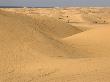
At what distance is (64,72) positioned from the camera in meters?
9.98

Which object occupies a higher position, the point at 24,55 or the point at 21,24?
the point at 21,24

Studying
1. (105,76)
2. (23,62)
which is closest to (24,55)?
(23,62)

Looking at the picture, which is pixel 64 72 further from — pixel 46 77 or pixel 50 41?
pixel 50 41

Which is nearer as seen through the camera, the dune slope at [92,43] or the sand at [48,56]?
the sand at [48,56]

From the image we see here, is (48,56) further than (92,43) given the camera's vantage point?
No

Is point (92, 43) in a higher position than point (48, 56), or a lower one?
higher

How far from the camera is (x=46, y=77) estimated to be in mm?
9484

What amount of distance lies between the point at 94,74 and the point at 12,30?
7.28 metres

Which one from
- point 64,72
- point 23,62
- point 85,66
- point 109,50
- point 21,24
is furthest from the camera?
point 21,24

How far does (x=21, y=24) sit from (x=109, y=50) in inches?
197

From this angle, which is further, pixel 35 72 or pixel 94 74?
pixel 35 72

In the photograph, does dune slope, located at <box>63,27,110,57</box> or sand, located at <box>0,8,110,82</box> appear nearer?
sand, located at <box>0,8,110,82</box>

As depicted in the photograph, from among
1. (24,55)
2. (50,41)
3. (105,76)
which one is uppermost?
(50,41)

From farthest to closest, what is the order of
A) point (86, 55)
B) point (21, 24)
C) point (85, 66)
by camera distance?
point (21, 24) → point (86, 55) → point (85, 66)
